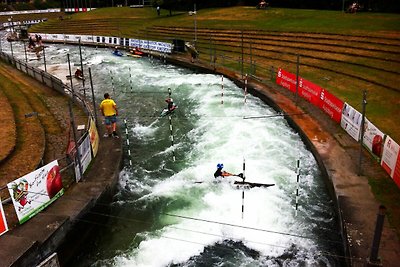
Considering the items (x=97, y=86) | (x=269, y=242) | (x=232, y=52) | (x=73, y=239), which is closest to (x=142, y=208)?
(x=73, y=239)

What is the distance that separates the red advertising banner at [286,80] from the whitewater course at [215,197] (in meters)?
2.58

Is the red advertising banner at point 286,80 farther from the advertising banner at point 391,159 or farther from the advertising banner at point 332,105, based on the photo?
the advertising banner at point 391,159

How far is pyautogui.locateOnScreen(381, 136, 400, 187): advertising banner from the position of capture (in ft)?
47.8

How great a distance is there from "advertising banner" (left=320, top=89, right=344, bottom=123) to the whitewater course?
2.45 m

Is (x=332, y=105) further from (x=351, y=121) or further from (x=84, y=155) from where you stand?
(x=84, y=155)

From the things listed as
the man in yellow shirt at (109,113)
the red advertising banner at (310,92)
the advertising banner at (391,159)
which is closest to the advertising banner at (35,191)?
the man in yellow shirt at (109,113)

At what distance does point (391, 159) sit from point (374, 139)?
1.85 m

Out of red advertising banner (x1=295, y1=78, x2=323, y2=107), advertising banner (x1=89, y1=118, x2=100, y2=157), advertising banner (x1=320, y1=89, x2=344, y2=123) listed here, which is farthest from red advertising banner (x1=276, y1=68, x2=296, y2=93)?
advertising banner (x1=89, y1=118, x2=100, y2=157)

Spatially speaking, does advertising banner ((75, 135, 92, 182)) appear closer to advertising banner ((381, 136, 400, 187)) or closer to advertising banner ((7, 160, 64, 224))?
advertising banner ((7, 160, 64, 224))

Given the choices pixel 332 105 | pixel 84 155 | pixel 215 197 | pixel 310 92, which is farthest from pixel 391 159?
pixel 84 155

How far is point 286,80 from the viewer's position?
29.4 m

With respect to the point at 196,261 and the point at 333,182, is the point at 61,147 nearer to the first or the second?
the point at 196,261

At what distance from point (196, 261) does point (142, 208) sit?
3934mm

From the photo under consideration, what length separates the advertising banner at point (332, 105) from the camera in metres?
21.7
